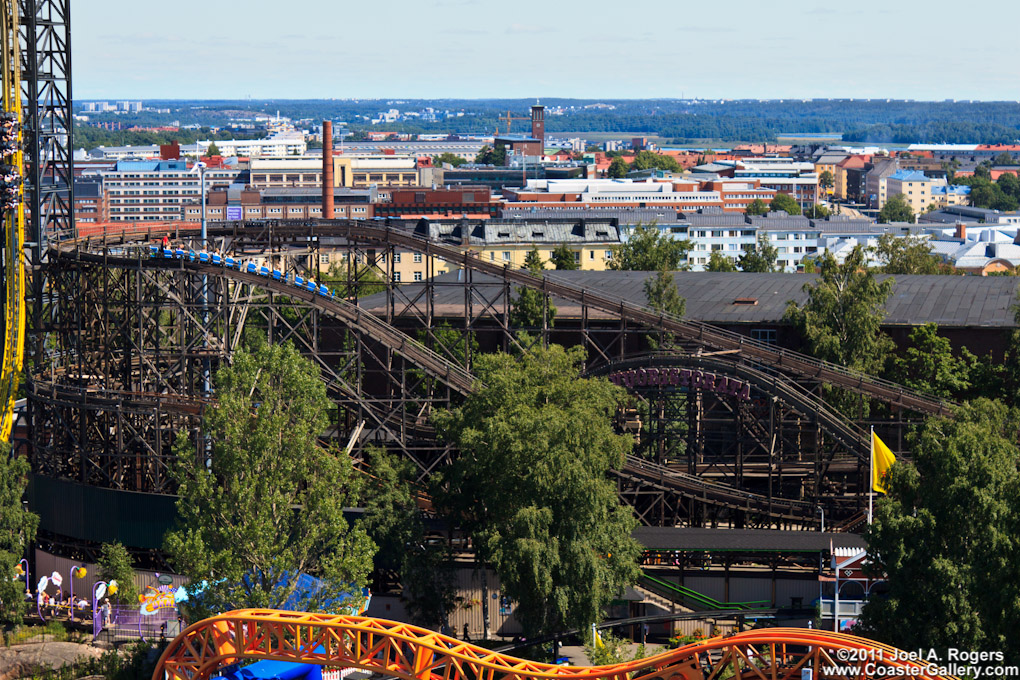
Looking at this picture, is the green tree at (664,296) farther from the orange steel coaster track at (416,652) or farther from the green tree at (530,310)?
the orange steel coaster track at (416,652)

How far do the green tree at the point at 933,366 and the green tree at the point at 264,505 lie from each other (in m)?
30.6

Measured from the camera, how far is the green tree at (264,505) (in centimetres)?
3891

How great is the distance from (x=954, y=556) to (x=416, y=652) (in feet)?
46.5

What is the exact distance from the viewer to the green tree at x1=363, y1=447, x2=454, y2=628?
46000 millimetres

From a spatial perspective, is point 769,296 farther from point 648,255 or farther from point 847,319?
point 648,255

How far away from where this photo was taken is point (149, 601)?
47.9 m

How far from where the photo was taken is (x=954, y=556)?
3747 centimetres

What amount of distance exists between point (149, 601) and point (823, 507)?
25.2m

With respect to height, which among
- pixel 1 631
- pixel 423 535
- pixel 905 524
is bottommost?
pixel 1 631

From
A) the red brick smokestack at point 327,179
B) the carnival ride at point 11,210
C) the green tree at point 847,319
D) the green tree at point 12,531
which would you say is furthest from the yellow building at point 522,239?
the green tree at point 12,531

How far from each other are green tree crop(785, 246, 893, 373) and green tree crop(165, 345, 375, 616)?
2963cm

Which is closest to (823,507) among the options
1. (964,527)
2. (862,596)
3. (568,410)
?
(862,596)

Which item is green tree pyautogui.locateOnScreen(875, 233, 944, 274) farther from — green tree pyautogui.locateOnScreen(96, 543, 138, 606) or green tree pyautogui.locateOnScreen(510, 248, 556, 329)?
green tree pyautogui.locateOnScreen(96, 543, 138, 606)

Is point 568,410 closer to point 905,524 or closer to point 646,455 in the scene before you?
point 905,524
